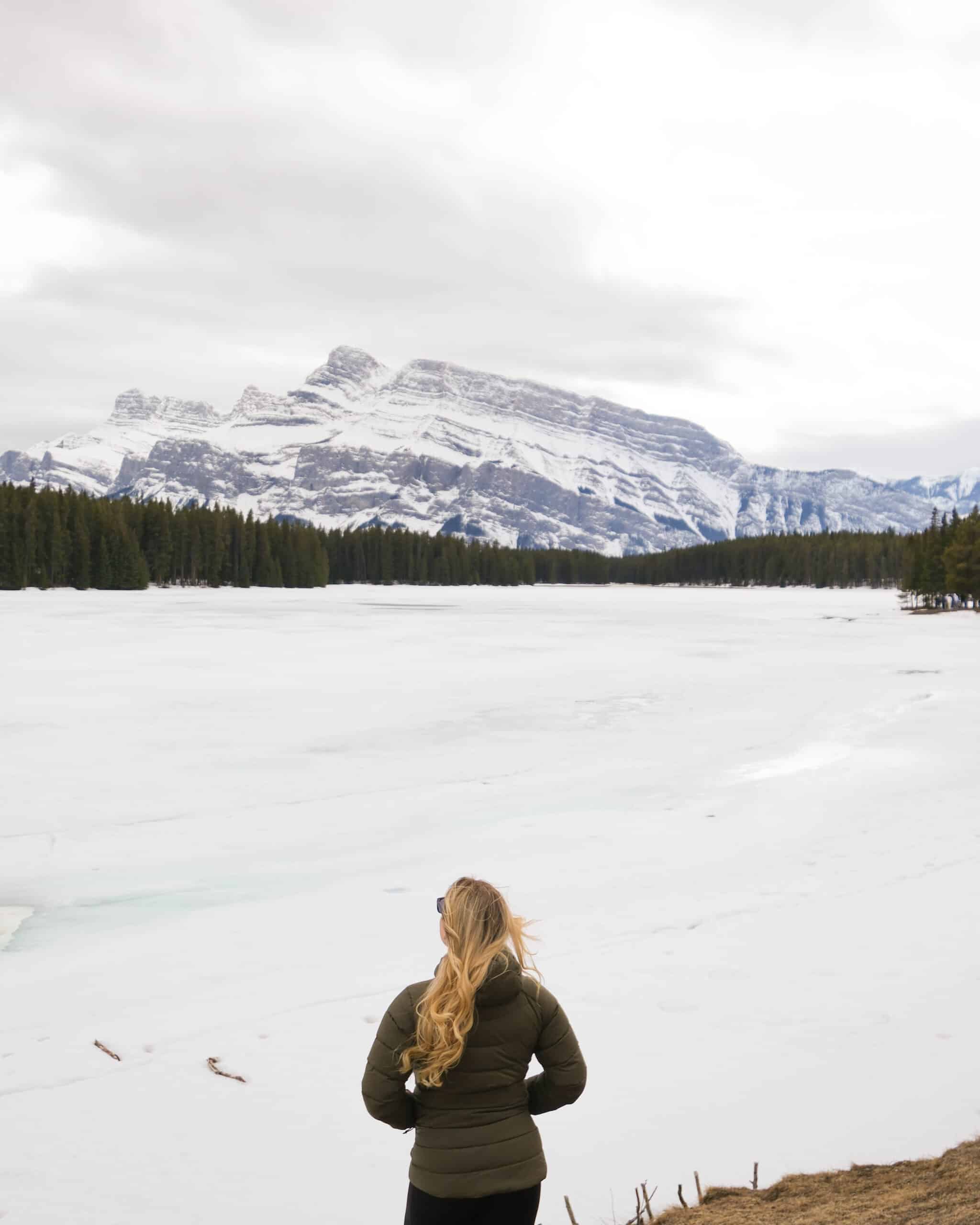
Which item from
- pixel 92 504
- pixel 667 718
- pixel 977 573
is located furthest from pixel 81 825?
pixel 92 504

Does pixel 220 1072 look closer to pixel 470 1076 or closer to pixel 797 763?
pixel 470 1076

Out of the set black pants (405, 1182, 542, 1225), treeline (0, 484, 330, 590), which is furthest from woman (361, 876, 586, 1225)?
treeline (0, 484, 330, 590)

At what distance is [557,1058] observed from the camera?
3.72m

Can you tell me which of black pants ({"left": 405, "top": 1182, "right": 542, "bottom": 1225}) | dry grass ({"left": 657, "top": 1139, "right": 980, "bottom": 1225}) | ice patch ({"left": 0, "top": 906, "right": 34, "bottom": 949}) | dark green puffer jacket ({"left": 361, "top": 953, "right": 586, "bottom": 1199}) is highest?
dark green puffer jacket ({"left": 361, "top": 953, "right": 586, "bottom": 1199})

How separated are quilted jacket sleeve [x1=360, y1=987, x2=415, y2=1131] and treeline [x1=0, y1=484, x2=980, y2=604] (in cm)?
8002

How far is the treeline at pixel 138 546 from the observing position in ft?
321

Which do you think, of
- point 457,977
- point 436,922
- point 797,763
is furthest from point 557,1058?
point 797,763

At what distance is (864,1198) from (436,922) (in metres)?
4.97

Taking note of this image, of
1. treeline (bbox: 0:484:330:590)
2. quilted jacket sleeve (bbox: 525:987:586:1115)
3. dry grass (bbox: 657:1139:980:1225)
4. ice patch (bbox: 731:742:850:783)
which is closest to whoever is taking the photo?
quilted jacket sleeve (bbox: 525:987:586:1115)

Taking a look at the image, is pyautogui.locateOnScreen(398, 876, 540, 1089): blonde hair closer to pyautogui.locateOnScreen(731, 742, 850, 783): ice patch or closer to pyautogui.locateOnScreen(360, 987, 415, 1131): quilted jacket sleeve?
pyautogui.locateOnScreen(360, 987, 415, 1131): quilted jacket sleeve

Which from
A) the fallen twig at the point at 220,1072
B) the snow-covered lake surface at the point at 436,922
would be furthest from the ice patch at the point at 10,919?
the fallen twig at the point at 220,1072

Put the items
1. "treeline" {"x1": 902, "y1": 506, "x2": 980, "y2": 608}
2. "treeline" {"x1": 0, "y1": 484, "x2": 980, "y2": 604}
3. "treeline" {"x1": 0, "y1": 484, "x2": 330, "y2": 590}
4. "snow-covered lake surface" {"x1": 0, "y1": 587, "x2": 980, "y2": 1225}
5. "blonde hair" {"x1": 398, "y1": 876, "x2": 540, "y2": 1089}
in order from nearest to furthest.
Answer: "blonde hair" {"x1": 398, "y1": 876, "x2": 540, "y2": 1089}, "snow-covered lake surface" {"x1": 0, "y1": 587, "x2": 980, "y2": 1225}, "treeline" {"x1": 902, "y1": 506, "x2": 980, "y2": 608}, "treeline" {"x1": 0, "y1": 484, "x2": 980, "y2": 604}, "treeline" {"x1": 0, "y1": 484, "x2": 330, "y2": 590}

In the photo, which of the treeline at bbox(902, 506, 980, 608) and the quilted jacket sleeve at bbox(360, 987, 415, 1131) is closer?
the quilted jacket sleeve at bbox(360, 987, 415, 1131)

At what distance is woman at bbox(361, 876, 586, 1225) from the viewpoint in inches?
140
